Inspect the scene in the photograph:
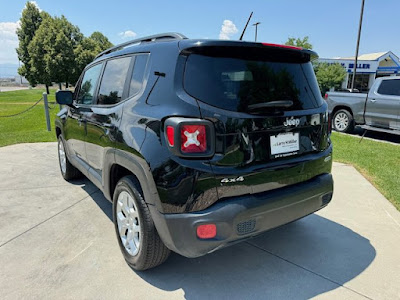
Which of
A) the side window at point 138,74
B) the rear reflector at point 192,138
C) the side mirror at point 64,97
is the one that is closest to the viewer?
the rear reflector at point 192,138

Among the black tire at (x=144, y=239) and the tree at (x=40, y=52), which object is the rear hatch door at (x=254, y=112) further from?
the tree at (x=40, y=52)

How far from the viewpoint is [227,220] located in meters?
2.01

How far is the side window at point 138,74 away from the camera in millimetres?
2498

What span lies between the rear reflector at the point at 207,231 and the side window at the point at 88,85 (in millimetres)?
2214

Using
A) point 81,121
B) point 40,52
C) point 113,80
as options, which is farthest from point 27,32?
point 113,80

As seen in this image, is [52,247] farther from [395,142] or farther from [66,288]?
[395,142]

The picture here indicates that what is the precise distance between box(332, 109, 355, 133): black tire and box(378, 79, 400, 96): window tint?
1.09 meters

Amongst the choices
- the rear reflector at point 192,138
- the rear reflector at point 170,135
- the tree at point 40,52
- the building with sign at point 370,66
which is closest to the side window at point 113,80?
the rear reflector at point 170,135

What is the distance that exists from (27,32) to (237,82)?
4234 centimetres

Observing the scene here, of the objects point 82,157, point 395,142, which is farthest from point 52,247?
point 395,142

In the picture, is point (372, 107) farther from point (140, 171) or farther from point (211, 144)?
point (140, 171)

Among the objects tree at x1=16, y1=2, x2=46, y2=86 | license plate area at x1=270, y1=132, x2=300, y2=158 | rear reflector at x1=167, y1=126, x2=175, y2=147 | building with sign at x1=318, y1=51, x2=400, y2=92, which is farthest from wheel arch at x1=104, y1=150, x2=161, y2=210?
tree at x1=16, y1=2, x2=46, y2=86

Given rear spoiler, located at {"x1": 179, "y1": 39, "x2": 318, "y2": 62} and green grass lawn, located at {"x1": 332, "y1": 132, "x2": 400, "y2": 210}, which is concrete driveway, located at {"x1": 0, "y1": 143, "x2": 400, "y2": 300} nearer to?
green grass lawn, located at {"x1": 332, "y1": 132, "x2": 400, "y2": 210}

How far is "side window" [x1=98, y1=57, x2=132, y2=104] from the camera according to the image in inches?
110
